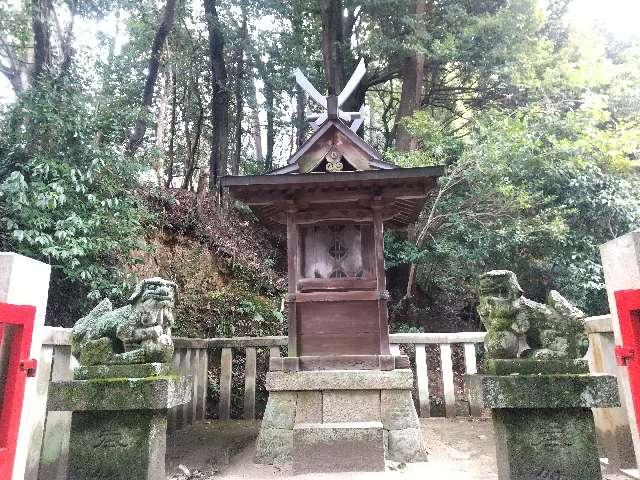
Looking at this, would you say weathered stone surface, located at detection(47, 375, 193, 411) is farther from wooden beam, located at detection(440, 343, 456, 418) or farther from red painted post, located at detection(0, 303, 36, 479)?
wooden beam, located at detection(440, 343, 456, 418)

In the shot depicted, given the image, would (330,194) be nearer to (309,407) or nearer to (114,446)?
(309,407)

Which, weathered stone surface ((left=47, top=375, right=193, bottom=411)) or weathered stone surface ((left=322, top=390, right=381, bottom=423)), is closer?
weathered stone surface ((left=47, top=375, right=193, bottom=411))

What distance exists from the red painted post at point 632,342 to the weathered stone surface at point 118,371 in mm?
3507

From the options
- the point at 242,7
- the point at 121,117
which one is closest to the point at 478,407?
the point at 121,117

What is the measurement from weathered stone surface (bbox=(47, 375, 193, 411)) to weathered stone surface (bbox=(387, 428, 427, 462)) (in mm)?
2716

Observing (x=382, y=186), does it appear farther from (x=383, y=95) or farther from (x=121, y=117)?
(x=383, y=95)

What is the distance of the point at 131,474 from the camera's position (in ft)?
10.7

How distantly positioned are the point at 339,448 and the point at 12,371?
3.18m

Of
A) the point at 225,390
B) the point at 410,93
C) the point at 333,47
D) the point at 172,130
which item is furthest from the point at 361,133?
the point at 172,130

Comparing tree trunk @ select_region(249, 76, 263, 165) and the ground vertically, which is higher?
tree trunk @ select_region(249, 76, 263, 165)

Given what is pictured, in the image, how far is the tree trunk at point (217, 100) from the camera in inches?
525

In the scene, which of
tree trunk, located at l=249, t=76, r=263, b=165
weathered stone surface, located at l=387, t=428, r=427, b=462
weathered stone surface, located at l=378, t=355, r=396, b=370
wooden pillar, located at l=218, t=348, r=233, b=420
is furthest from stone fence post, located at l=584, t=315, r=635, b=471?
tree trunk, located at l=249, t=76, r=263, b=165

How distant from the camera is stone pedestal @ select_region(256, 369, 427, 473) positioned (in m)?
4.56

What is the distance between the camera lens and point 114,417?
133 inches
